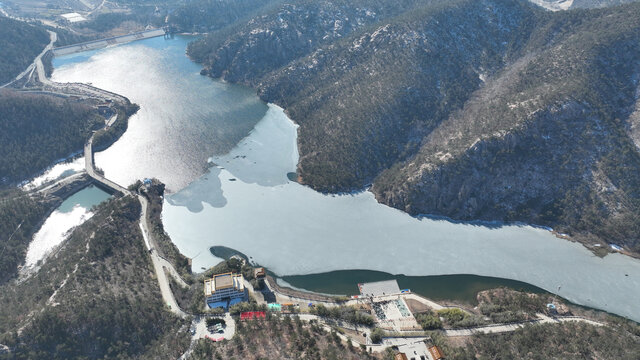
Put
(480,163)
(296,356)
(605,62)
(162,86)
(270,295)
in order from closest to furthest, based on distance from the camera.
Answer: (296,356)
(270,295)
(480,163)
(605,62)
(162,86)

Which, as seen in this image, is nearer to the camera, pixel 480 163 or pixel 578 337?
pixel 578 337

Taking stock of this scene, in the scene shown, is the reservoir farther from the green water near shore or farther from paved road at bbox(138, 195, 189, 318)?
paved road at bbox(138, 195, 189, 318)

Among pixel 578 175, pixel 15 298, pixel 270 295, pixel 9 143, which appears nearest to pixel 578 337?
pixel 578 175

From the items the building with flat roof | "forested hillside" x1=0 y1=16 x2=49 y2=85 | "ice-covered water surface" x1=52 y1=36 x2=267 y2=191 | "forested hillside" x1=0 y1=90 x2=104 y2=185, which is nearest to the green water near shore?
the building with flat roof

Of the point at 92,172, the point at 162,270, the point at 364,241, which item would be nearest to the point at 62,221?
the point at 92,172

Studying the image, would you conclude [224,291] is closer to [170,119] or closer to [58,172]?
[58,172]

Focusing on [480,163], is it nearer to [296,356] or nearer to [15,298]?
[296,356]
